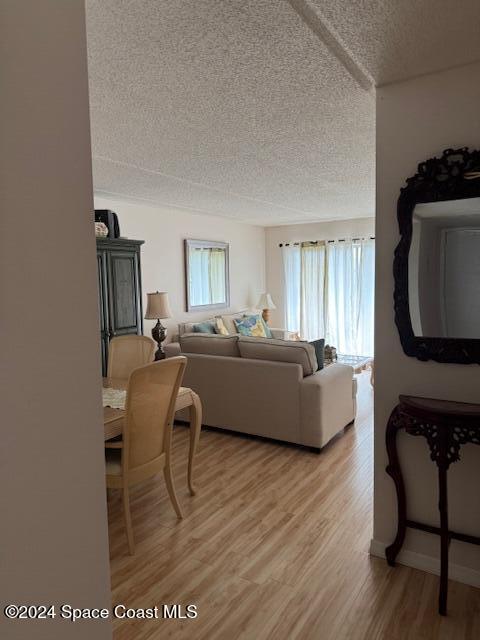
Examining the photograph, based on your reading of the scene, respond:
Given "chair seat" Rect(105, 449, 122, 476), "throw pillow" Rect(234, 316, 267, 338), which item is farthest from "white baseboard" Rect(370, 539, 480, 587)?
"throw pillow" Rect(234, 316, 267, 338)

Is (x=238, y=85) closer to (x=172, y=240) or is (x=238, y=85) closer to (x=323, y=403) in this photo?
(x=323, y=403)

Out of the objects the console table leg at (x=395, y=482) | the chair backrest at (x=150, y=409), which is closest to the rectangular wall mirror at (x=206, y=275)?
the chair backrest at (x=150, y=409)

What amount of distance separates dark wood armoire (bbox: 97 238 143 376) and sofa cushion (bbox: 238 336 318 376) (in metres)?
1.21

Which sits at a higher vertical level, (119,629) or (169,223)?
(169,223)

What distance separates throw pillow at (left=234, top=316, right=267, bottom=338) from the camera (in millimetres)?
5977

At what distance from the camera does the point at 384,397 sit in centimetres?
217

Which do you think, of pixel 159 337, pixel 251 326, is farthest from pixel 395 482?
pixel 251 326

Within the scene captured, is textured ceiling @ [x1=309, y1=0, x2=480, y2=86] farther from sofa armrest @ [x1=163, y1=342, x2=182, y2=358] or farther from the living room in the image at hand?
sofa armrest @ [x1=163, y1=342, x2=182, y2=358]

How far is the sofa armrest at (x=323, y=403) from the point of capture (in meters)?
3.42

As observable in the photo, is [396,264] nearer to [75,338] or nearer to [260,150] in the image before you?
[260,150]

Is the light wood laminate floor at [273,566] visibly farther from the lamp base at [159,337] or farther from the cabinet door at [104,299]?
the lamp base at [159,337]

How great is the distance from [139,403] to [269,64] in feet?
5.66

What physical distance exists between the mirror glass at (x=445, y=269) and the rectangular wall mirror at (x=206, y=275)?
400cm

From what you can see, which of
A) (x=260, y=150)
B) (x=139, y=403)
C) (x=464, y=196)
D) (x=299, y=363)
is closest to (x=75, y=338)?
(x=139, y=403)
